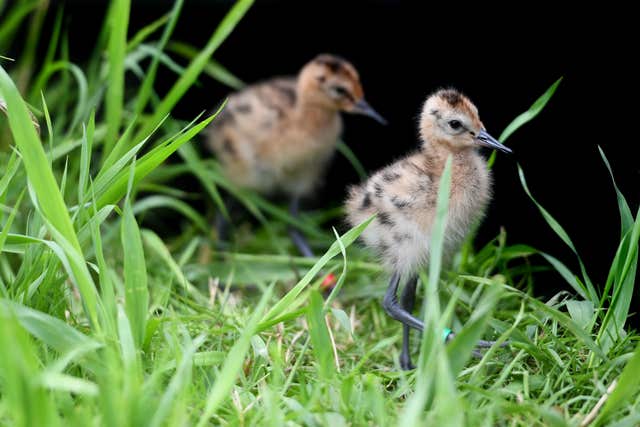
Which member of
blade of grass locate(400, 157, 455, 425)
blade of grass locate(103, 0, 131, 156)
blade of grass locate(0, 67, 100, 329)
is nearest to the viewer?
blade of grass locate(400, 157, 455, 425)

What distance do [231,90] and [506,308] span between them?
160 cm

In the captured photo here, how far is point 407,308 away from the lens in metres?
2.18

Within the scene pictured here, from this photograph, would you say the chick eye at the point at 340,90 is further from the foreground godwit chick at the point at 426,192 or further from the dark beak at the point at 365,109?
the foreground godwit chick at the point at 426,192

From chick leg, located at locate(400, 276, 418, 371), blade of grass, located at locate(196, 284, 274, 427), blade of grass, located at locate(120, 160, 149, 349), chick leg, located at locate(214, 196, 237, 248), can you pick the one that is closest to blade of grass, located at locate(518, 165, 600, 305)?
→ chick leg, located at locate(400, 276, 418, 371)

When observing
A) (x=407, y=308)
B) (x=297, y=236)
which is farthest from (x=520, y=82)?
(x=297, y=236)

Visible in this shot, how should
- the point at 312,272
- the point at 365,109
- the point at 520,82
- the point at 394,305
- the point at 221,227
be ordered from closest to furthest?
the point at 312,272 → the point at 394,305 → the point at 520,82 → the point at 365,109 → the point at 221,227

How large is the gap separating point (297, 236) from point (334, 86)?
0.54 m

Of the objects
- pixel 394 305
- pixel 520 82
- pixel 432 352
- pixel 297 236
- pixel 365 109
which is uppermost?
pixel 520 82

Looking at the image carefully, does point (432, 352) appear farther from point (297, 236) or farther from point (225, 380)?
point (297, 236)

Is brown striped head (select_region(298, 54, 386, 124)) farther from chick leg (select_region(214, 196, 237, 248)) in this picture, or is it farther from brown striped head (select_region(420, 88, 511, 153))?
brown striped head (select_region(420, 88, 511, 153))

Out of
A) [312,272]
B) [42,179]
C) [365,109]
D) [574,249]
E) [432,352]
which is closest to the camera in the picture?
[432,352]

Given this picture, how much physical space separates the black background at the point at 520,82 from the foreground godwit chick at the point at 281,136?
225 millimetres

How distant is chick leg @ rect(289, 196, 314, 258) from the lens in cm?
294

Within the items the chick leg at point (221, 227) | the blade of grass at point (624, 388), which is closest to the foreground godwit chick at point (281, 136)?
the chick leg at point (221, 227)
